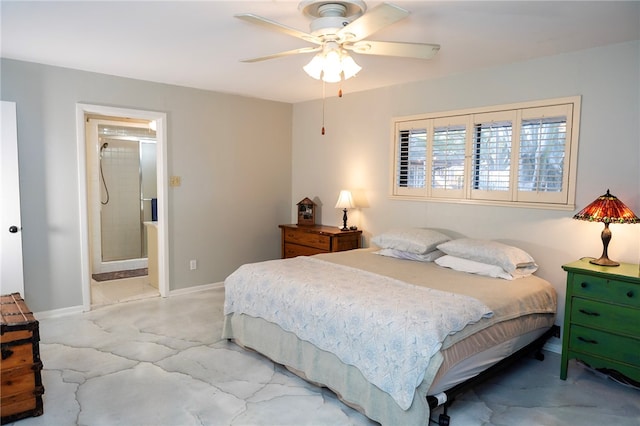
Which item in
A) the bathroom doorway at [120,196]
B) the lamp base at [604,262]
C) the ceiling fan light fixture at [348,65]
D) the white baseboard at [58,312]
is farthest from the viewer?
the bathroom doorway at [120,196]

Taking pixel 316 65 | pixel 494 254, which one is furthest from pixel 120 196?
pixel 494 254

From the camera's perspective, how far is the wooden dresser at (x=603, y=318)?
2.63 meters

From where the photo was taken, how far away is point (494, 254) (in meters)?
3.17

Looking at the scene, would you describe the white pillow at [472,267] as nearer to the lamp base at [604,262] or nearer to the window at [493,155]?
the lamp base at [604,262]

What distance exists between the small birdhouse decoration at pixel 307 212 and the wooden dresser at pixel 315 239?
0.16 m

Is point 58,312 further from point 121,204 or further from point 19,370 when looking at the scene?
point 121,204

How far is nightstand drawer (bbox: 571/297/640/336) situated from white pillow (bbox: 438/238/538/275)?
0.46 metres

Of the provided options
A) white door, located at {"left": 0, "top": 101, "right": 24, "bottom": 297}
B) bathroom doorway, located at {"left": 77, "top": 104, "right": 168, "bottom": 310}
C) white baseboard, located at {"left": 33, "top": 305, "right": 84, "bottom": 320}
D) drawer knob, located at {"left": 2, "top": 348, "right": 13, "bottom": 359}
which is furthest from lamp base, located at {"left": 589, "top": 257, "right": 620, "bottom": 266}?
white door, located at {"left": 0, "top": 101, "right": 24, "bottom": 297}

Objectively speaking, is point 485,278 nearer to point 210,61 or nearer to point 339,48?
point 339,48

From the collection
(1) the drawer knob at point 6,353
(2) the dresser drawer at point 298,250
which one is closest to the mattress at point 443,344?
(2) the dresser drawer at point 298,250

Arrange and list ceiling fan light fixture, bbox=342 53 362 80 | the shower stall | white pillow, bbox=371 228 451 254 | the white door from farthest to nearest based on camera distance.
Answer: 1. the shower stall
2. white pillow, bbox=371 228 451 254
3. the white door
4. ceiling fan light fixture, bbox=342 53 362 80

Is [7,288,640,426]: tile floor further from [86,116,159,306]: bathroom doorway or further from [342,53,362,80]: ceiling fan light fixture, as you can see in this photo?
[86,116,159,306]: bathroom doorway

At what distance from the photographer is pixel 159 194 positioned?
15.2 ft

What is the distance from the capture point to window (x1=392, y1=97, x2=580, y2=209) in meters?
3.34
